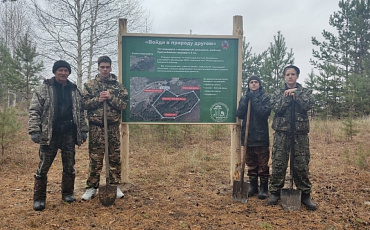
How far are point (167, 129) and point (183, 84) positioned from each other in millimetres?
4306

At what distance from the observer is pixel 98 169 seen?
4.05 meters

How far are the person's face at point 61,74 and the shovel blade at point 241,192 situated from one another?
305cm

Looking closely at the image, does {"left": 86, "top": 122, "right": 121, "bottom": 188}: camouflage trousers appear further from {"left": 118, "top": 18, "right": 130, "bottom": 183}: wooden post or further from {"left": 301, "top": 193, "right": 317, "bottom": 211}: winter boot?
{"left": 301, "top": 193, "right": 317, "bottom": 211}: winter boot

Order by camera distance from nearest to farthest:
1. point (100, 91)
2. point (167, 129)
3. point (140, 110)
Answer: point (100, 91), point (140, 110), point (167, 129)

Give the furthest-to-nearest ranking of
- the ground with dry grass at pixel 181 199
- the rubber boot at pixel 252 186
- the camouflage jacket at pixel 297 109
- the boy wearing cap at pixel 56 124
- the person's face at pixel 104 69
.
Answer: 1. the rubber boot at pixel 252 186
2. the person's face at pixel 104 69
3. the camouflage jacket at pixel 297 109
4. the boy wearing cap at pixel 56 124
5. the ground with dry grass at pixel 181 199

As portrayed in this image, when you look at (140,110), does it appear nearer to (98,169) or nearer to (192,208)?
(98,169)

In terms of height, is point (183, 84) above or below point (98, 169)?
above

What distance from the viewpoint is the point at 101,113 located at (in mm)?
3939

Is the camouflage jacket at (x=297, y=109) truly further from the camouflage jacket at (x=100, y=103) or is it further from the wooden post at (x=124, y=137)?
the wooden post at (x=124, y=137)

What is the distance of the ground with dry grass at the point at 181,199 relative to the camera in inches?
126

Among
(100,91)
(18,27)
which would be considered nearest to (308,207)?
(100,91)

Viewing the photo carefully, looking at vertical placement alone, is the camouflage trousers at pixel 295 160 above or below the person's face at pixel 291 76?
below

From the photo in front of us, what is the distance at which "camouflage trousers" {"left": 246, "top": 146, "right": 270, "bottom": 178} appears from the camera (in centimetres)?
405

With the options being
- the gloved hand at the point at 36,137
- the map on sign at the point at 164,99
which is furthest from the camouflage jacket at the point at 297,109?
the gloved hand at the point at 36,137
